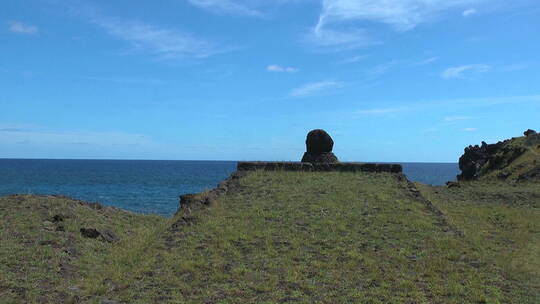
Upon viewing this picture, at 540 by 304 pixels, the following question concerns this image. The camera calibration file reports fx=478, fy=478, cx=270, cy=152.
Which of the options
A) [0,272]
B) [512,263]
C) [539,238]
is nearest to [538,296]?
[512,263]

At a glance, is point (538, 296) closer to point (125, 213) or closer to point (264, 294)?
point (264, 294)

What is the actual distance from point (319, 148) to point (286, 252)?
535 inches

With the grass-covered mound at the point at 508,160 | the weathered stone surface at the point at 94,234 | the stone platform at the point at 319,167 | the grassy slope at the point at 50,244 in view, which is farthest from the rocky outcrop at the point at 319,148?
the grass-covered mound at the point at 508,160

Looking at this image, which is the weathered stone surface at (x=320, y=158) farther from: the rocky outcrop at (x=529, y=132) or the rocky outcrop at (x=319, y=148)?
the rocky outcrop at (x=529, y=132)

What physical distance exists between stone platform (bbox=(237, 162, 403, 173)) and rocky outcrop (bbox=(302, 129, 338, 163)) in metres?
1.24

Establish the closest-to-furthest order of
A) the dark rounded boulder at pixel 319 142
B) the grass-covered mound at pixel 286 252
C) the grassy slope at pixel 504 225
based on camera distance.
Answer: the grass-covered mound at pixel 286 252 < the grassy slope at pixel 504 225 < the dark rounded boulder at pixel 319 142

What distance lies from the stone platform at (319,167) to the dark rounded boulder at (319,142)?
1801mm

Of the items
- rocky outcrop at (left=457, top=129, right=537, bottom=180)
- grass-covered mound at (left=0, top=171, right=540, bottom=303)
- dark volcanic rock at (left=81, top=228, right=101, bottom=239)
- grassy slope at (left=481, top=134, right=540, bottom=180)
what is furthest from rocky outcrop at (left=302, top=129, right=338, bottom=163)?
rocky outcrop at (left=457, top=129, right=537, bottom=180)

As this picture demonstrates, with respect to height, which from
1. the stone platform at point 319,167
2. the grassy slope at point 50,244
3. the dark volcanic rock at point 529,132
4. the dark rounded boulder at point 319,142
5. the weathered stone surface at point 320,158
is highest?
the dark volcanic rock at point 529,132

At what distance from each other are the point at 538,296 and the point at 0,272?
44.2ft

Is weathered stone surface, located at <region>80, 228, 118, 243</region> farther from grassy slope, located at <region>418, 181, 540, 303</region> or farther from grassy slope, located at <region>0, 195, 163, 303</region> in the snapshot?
grassy slope, located at <region>418, 181, 540, 303</region>

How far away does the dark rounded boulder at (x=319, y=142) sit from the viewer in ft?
87.4

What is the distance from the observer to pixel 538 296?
11242mm

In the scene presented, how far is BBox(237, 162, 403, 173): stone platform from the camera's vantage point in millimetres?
24875
